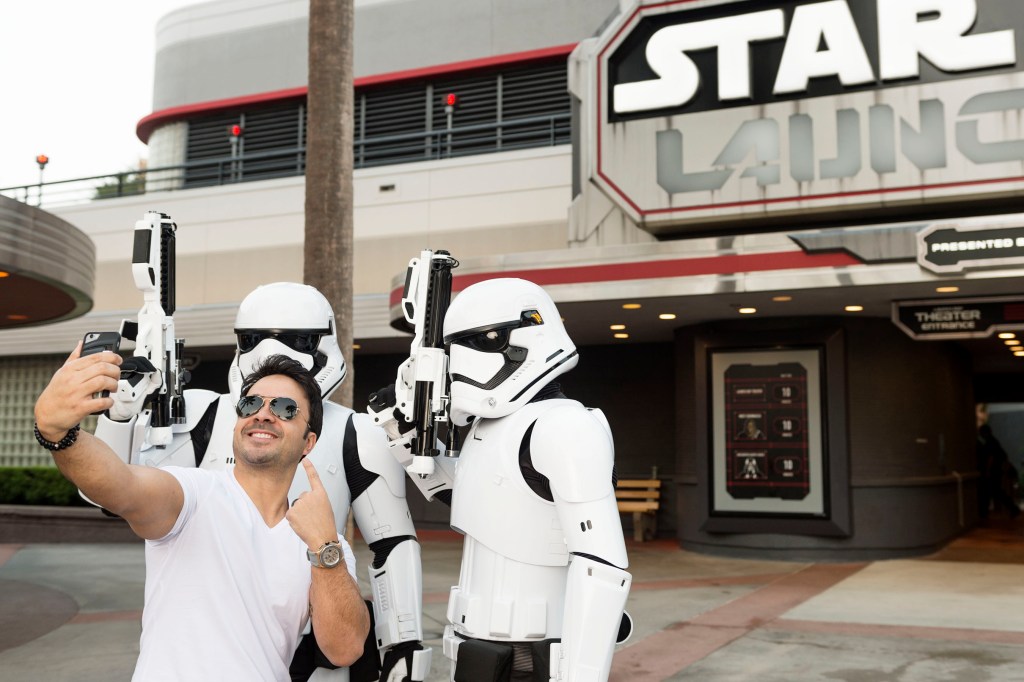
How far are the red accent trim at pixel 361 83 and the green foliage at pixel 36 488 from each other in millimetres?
7357

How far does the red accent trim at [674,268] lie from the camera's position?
9.39 meters

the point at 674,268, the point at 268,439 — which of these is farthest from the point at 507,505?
the point at 674,268

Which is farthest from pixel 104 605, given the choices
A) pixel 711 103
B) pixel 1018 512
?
pixel 1018 512

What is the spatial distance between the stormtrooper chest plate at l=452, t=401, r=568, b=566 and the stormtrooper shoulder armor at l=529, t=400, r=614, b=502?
0.10m

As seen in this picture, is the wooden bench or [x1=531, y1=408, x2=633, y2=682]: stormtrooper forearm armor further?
the wooden bench

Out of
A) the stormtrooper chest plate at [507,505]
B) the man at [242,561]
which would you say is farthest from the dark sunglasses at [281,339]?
the man at [242,561]

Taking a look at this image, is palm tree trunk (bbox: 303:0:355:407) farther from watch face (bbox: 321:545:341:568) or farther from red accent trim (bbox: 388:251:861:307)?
watch face (bbox: 321:545:341:568)

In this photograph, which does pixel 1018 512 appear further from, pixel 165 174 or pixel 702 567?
pixel 165 174

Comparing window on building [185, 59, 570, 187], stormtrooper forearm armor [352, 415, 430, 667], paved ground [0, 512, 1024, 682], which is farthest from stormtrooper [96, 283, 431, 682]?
window on building [185, 59, 570, 187]

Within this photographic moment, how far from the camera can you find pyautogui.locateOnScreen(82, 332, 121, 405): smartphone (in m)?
1.90

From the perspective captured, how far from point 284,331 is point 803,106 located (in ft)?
26.5

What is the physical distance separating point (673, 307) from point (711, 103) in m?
2.33

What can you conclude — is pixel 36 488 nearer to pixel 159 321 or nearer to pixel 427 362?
pixel 159 321

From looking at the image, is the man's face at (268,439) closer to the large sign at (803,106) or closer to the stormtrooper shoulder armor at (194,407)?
the stormtrooper shoulder armor at (194,407)
